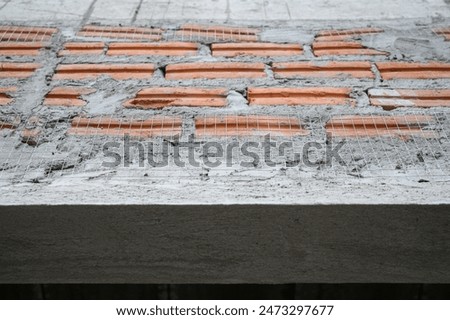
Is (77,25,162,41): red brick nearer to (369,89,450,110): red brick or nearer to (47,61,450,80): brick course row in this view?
(47,61,450,80): brick course row

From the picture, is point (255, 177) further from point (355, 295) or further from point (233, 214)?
point (355, 295)

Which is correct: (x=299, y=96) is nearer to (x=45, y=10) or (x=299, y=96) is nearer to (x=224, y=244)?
(x=224, y=244)

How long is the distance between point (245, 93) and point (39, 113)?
0.58 metres

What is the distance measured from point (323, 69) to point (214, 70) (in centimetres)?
34

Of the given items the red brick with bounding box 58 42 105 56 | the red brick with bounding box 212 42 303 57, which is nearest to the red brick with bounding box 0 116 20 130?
the red brick with bounding box 58 42 105 56

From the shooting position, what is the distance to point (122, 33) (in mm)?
1915

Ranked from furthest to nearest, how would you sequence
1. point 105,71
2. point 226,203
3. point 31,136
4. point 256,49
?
point 256,49 → point 105,71 → point 31,136 → point 226,203

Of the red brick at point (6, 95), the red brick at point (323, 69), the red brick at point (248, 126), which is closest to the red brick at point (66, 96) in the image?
the red brick at point (6, 95)

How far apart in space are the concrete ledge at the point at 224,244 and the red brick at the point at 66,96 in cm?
46

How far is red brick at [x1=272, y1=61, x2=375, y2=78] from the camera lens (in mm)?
1622

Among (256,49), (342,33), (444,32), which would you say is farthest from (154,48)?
(444,32)

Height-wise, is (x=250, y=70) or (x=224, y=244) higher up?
(x=250, y=70)

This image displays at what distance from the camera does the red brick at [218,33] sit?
188 cm

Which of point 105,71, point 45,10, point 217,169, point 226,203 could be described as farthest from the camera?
point 45,10
